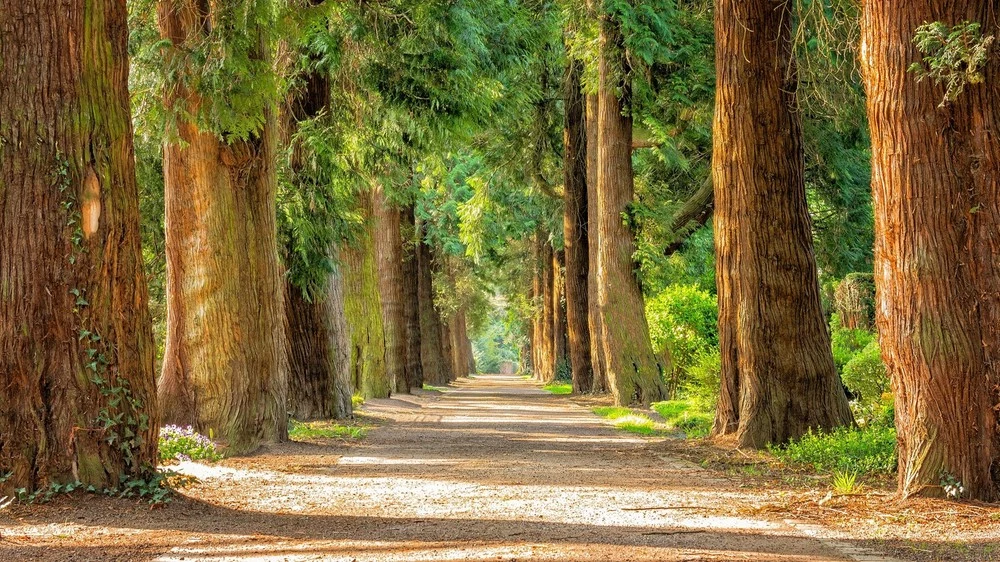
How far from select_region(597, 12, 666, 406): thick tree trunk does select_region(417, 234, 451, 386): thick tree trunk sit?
49.4ft

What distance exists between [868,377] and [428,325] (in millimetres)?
25739

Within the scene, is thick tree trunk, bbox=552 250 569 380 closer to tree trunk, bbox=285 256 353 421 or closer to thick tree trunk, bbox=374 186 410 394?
thick tree trunk, bbox=374 186 410 394

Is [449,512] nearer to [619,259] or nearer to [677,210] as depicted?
[619,259]

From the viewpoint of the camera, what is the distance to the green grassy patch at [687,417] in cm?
1539

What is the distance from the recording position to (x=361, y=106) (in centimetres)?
1748

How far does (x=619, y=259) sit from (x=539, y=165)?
7.98m

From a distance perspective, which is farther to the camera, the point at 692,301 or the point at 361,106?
the point at 692,301

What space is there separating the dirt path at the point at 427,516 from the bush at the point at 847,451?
3.59 feet

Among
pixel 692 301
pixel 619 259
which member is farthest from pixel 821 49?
pixel 692 301

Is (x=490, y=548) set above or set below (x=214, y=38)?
below

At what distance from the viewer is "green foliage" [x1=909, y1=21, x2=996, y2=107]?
7555mm

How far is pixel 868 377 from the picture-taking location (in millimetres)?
16000

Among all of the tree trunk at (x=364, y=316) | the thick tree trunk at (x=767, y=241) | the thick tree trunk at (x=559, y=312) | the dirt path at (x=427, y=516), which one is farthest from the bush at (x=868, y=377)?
the thick tree trunk at (x=559, y=312)

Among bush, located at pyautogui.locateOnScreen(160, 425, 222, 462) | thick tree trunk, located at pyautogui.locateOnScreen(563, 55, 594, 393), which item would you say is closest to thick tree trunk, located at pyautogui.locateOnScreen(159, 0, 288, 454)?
bush, located at pyautogui.locateOnScreen(160, 425, 222, 462)
